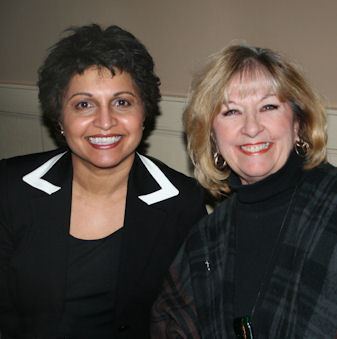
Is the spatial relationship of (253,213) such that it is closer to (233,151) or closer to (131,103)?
(233,151)

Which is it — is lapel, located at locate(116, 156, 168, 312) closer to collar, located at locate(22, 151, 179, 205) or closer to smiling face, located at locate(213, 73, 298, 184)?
collar, located at locate(22, 151, 179, 205)

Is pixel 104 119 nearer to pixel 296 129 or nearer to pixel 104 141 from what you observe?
pixel 104 141

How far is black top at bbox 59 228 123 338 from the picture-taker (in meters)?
2.40

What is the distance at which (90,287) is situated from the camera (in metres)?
2.39

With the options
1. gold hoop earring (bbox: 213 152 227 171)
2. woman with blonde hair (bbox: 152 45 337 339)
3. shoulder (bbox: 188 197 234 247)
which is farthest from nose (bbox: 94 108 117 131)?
shoulder (bbox: 188 197 234 247)

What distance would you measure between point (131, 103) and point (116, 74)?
0.47 feet

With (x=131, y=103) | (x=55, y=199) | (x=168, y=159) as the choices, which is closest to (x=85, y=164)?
(x=55, y=199)

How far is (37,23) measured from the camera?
3.40 m

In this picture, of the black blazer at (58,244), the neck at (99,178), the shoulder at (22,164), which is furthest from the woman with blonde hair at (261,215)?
the shoulder at (22,164)

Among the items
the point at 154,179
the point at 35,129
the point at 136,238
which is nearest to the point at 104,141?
the point at 154,179

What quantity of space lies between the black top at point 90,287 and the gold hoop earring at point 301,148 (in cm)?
90

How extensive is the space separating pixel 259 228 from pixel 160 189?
0.57 m

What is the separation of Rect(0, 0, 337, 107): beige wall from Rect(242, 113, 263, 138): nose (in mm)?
568

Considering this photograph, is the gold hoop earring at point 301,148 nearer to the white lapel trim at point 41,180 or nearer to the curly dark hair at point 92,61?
the curly dark hair at point 92,61
